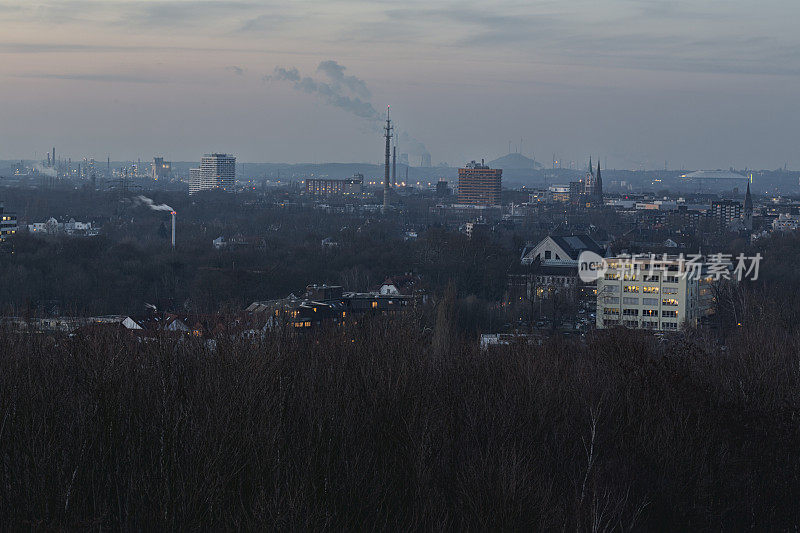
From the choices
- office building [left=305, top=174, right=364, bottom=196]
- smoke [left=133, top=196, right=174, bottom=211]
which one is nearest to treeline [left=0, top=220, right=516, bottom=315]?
smoke [left=133, top=196, right=174, bottom=211]

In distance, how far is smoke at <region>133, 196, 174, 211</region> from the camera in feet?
177

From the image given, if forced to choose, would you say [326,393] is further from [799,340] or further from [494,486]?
[799,340]

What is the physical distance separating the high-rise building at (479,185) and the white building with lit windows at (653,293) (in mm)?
61877

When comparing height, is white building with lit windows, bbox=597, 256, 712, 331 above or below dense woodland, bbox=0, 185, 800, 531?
below

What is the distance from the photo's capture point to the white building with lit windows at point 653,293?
2150 cm

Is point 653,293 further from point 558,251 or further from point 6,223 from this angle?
point 6,223

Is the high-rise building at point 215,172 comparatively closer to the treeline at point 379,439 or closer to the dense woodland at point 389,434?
the dense woodland at point 389,434

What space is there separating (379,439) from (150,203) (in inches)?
2015

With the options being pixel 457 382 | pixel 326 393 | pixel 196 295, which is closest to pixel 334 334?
pixel 457 382

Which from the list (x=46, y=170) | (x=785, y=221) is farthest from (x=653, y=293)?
(x=46, y=170)

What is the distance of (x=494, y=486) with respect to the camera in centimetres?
566

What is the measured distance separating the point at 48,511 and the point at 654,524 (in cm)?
363

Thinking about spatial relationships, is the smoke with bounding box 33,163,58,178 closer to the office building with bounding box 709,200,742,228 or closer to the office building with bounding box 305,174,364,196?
the office building with bounding box 305,174,364,196

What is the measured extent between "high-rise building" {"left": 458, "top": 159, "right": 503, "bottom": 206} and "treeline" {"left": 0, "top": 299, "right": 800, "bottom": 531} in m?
75.5
